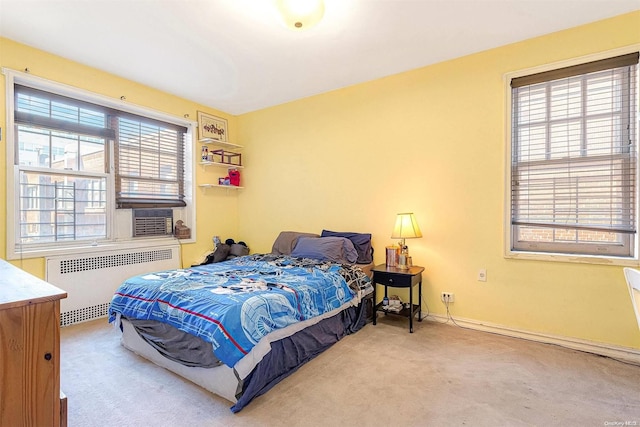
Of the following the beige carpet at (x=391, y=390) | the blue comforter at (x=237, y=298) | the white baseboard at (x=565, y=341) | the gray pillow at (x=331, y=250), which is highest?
the gray pillow at (x=331, y=250)

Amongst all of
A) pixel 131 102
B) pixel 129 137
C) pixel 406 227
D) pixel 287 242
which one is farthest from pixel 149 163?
pixel 406 227

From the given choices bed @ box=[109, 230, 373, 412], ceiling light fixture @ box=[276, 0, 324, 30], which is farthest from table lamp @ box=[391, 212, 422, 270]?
ceiling light fixture @ box=[276, 0, 324, 30]

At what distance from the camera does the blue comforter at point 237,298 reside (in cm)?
185

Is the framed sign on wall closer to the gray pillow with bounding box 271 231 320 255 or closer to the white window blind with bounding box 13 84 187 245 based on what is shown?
the white window blind with bounding box 13 84 187 245

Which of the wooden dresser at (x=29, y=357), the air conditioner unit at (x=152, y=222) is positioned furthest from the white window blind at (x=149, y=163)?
the wooden dresser at (x=29, y=357)

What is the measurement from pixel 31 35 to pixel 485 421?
14.7 feet

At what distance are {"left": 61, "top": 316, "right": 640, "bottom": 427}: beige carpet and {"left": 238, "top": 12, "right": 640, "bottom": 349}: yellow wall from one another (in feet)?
1.41

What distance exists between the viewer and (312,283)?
2.56 m

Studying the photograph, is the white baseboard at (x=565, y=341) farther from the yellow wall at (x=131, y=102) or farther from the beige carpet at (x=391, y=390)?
the yellow wall at (x=131, y=102)

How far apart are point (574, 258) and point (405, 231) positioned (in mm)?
1384

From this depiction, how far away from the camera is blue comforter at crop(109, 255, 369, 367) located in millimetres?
1848

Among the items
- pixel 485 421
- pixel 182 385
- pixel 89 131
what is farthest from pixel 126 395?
pixel 89 131

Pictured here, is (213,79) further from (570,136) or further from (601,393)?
(601,393)

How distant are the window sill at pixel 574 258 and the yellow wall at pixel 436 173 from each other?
0.05 m
